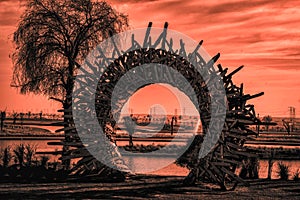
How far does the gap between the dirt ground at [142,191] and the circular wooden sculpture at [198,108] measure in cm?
71

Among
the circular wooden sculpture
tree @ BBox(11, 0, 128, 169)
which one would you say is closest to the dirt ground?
the circular wooden sculpture

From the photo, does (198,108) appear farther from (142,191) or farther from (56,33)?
(56,33)

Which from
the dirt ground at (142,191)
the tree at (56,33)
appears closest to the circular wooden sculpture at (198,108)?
the dirt ground at (142,191)

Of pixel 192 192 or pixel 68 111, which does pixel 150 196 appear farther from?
pixel 68 111

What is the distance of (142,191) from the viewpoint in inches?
709

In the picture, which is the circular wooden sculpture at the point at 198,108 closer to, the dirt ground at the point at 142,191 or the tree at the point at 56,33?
the dirt ground at the point at 142,191

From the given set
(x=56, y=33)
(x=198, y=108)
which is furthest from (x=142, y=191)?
(x=56, y=33)

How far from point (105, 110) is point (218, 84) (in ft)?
13.2

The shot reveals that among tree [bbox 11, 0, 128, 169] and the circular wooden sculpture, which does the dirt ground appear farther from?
tree [bbox 11, 0, 128, 169]

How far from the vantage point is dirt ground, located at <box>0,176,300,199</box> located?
55.0ft

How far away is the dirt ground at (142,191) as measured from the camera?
16.8 meters

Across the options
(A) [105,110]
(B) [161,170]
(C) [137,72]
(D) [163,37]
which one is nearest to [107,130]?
(A) [105,110]

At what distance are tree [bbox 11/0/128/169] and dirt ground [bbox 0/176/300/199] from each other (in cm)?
1025

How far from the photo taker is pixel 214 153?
18.8 meters
